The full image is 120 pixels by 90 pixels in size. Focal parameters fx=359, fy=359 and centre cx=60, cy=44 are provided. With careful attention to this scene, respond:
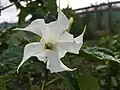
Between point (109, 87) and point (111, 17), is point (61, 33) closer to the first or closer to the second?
point (109, 87)

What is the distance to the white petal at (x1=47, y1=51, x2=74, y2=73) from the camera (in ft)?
1.82

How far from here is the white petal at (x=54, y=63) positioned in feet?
1.82

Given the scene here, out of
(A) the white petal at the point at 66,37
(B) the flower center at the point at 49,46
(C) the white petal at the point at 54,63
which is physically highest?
(A) the white petal at the point at 66,37

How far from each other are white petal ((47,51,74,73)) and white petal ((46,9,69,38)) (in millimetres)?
33

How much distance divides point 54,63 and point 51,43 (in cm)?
5

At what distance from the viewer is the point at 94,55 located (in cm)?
67

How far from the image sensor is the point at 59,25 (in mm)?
575

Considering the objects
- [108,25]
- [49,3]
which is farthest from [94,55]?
[108,25]

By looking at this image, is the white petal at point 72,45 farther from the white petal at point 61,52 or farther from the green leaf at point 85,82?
the green leaf at point 85,82

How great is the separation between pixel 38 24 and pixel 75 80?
0.55 ft

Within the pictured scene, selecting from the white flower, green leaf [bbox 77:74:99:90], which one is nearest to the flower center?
the white flower

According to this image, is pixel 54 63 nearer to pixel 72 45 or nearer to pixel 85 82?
pixel 72 45

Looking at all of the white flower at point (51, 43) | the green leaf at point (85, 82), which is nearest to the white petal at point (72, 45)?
the white flower at point (51, 43)

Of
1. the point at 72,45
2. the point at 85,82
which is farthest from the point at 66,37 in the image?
the point at 85,82
